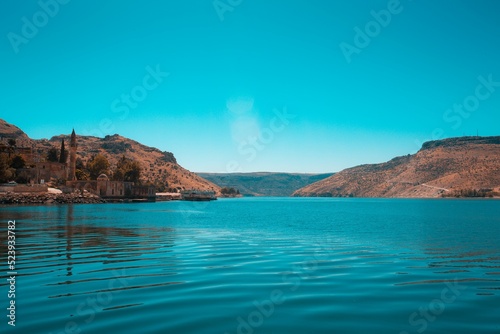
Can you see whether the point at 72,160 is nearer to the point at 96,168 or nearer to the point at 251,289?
the point at 96,168

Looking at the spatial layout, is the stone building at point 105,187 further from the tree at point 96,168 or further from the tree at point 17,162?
the tree at point 17,162

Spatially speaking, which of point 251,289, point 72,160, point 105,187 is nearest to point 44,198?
point 72,160

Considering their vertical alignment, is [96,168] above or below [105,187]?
above

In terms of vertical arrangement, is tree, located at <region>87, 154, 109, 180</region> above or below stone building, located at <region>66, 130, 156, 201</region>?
above

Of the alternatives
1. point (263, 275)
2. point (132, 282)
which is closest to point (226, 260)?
point (263, 275)

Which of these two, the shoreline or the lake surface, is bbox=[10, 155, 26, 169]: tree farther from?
the lake surface

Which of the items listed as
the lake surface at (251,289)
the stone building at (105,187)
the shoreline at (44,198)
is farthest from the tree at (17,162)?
the lake surface at (251,289)

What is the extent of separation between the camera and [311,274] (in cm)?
1563

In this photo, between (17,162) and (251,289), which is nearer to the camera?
(251,289)

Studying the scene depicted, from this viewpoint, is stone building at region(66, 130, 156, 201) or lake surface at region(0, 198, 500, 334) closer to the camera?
lake surface at region(0, 198, 500, 334)

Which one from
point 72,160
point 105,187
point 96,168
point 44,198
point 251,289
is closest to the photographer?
point 251,289

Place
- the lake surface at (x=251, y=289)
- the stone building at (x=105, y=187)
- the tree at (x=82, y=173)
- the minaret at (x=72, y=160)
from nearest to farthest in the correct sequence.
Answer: the lake surface at (x=251, y=289)
the minaret at (x=72, y=160)
the stone building at (x=105, y=187)
the tree at (x=82, y=173)

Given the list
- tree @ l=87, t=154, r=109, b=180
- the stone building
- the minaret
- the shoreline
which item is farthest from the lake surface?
tree @ l=87, t=154, r=109, b=180

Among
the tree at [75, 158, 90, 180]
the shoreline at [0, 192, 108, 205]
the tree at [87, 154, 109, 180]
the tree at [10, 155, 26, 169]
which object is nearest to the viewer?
the shoreline at [0, 192, 108, 205]
